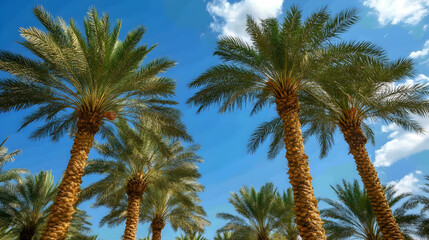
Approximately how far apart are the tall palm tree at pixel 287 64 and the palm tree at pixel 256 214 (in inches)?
452

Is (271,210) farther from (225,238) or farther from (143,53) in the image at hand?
(143,53)

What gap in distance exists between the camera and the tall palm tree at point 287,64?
931 cm

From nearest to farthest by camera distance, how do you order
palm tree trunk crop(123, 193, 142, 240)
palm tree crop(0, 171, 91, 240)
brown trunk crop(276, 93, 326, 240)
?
brown trunk crop(276, 93, 326, 240)
palm tree trunk crop(123, 193, 142, 240)
palm tree crop(0, 171, 91, 240)

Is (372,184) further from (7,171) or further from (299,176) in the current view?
(7,171)

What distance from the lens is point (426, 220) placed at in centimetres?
1600

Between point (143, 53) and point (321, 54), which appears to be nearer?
point (321, 54)

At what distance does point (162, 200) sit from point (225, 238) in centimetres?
1131

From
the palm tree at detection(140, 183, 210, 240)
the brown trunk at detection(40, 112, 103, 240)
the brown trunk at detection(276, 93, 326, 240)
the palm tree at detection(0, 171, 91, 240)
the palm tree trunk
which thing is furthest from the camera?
the palm tree at detection(140, 183, 210, 240)

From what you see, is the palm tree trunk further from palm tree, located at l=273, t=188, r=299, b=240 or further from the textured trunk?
palm tree, located at l=273, t=188, r=299, b=240

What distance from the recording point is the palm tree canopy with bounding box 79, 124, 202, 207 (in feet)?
47.0

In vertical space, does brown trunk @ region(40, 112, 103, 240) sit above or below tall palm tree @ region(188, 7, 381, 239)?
below

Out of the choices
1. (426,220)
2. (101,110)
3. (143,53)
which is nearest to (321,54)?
(143,53)

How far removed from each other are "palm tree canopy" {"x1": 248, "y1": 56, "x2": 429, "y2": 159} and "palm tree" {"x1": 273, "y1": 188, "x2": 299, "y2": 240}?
5.53 metres

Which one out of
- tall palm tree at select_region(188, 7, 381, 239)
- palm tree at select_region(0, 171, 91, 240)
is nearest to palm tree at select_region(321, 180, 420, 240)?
tall palm tree at select_region(188, 7, 381, 239)
